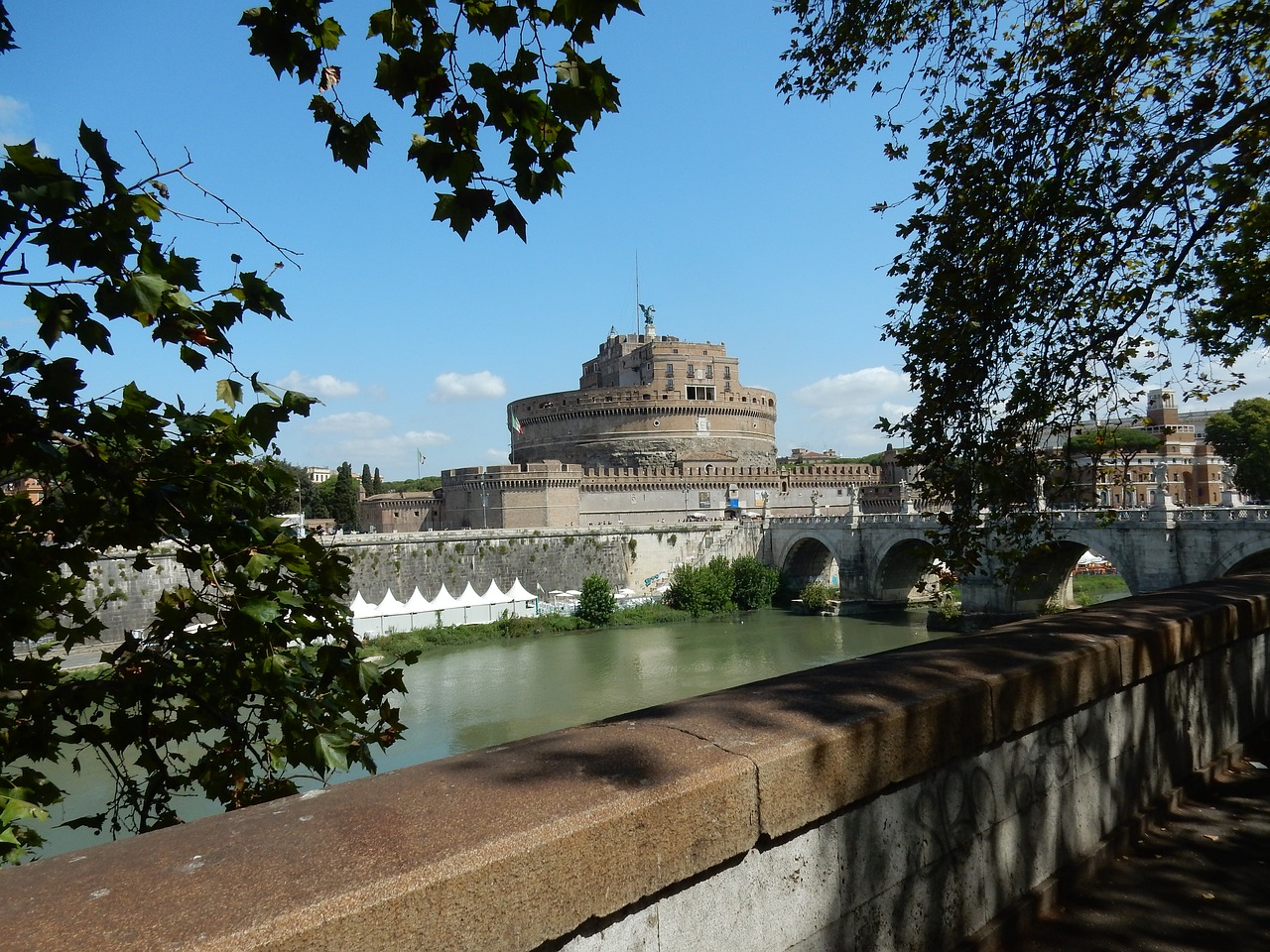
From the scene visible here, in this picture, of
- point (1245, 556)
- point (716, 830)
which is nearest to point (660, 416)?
point (1245, 556)

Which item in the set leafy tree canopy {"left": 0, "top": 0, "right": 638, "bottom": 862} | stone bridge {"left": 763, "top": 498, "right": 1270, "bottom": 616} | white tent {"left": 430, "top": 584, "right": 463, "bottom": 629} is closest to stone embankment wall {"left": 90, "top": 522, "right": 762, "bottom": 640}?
white tent {"left": 430, "top": 584, "right": 463, "bottom": 629}

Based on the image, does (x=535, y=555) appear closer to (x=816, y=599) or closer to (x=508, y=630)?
(x=508, y=630)

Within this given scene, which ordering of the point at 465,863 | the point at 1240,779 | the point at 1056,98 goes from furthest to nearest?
1. the point at 1056,98
2. the point at 1240,779
3. the point at 465,863

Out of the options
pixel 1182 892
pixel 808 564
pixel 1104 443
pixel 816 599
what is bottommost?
pixel 816 599

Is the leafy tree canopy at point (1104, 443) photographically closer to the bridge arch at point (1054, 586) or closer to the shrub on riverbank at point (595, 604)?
Result: the bridge arch at point (1054, 586)

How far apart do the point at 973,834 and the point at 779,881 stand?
0.62m

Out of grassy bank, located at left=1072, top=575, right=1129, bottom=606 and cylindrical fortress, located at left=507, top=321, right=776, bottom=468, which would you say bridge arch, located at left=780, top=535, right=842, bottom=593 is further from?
cylindrical fortress, located at left=507, top=321, right=776, bottom=468

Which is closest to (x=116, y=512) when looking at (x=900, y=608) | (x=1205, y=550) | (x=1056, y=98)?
(x=1056, y=98)

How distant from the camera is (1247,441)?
35.8 m

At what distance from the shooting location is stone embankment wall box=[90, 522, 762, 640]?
29266 millimetres

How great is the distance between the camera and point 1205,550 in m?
20.2

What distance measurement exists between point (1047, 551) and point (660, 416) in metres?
43.5

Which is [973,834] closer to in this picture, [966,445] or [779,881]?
[779,881]

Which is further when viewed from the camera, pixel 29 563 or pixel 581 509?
pixel 581 509
